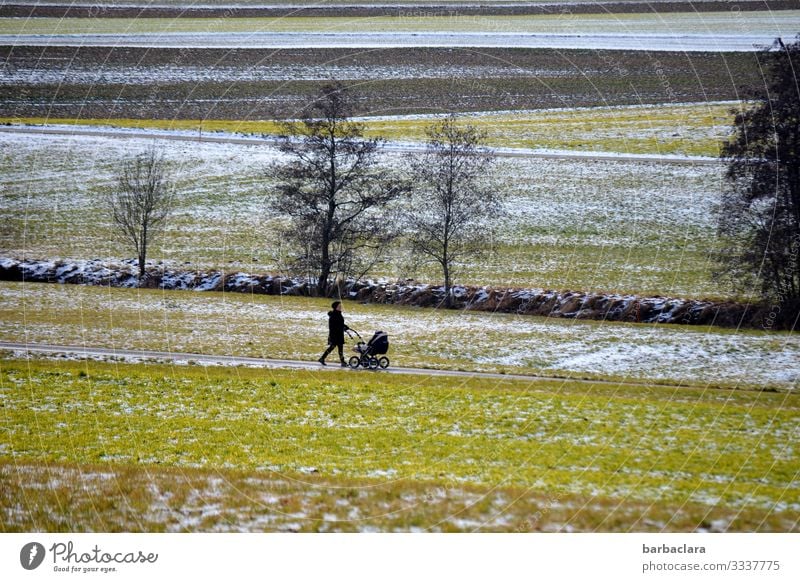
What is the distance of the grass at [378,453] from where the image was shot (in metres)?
16.7

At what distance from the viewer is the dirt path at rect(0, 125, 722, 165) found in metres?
60.3

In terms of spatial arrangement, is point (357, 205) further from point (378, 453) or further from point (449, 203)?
point (378, 453)

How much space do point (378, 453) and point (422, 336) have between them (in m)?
16.9

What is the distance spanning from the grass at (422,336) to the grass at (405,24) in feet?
100

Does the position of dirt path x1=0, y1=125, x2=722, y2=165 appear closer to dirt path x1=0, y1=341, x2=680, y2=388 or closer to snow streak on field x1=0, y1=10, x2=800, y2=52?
snow streak on field x1=0, y1=10, x2=800, y2=52

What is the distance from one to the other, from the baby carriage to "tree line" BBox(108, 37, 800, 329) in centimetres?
1493

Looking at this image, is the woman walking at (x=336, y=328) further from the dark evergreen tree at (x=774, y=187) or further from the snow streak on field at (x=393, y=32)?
the snow streak on field at (x=393, y=32)

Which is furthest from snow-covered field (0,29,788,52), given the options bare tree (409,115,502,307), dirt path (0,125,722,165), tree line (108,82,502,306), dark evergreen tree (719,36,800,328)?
dark evergreen tree (719,36,800,328)

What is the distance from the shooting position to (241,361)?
31.2 metres

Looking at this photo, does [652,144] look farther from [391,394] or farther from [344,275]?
[391,394]

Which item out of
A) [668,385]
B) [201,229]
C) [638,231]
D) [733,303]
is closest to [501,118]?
[638,231]

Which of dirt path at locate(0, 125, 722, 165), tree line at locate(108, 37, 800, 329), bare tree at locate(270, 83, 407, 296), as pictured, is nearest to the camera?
tree line at locate(108, 37, 800, 329)

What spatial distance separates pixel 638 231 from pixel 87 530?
4462 centimetres

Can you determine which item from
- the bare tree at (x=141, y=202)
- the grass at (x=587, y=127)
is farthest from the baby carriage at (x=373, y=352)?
the grass at (x=587, y=127)
